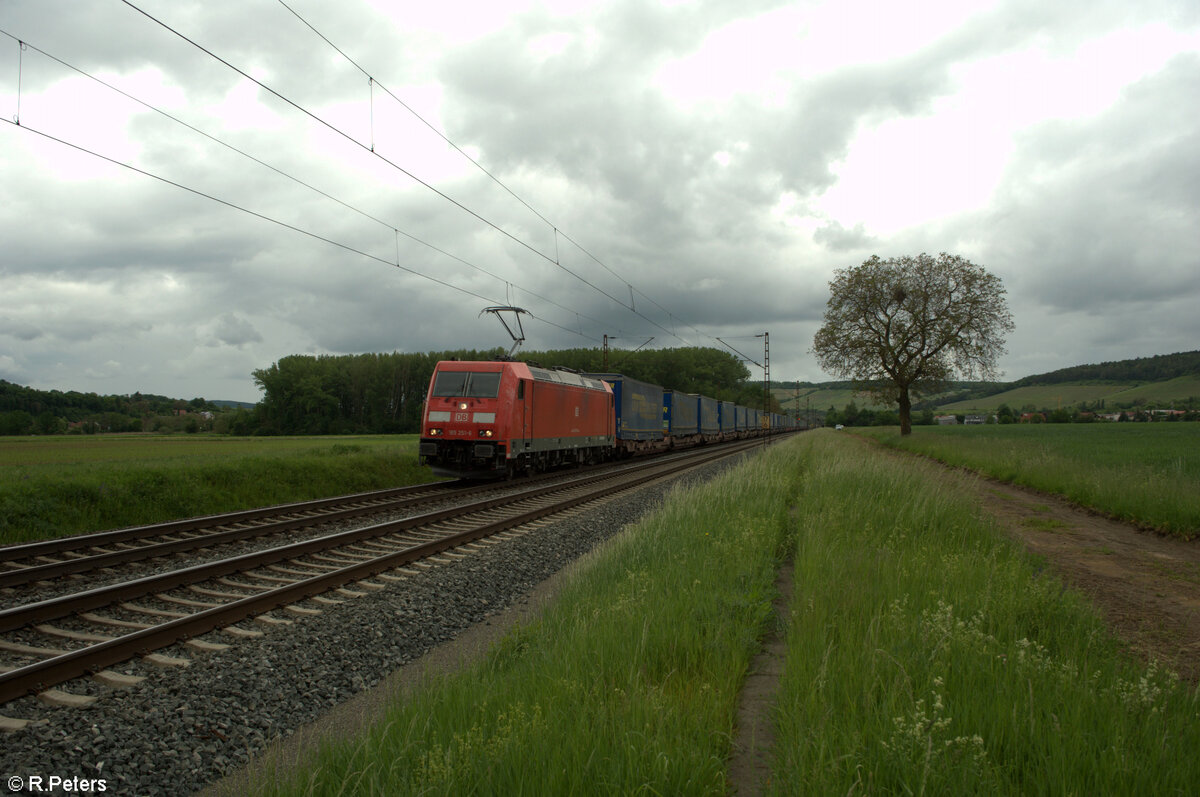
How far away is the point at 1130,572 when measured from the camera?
7.96 metres

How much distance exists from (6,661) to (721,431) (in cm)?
5162

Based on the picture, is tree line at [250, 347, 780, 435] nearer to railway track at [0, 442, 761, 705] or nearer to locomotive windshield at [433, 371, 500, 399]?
locomotive windshield at [433, 371, 500, 399]

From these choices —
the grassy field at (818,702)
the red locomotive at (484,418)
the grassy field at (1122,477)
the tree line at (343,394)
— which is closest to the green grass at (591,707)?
the grassy field at (818,702)

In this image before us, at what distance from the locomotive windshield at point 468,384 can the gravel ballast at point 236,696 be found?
960 centimetres

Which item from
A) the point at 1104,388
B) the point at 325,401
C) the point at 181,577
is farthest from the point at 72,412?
the point at 1104,388

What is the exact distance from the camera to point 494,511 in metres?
13.2

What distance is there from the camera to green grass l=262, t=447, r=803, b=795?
2.62 meters

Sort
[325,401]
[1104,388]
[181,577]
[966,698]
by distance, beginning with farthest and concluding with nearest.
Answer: [1104,388] → [325,401] → [181,577] → [966,698]

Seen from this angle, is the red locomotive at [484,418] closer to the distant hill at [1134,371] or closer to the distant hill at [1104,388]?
the distant hill at [1104,388]

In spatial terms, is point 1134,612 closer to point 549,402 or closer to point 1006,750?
point 1006,750

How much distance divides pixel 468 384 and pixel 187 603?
433 inches

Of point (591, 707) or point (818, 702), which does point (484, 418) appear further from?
point (818, 702)

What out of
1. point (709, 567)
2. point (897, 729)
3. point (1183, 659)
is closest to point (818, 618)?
point (897, 729)

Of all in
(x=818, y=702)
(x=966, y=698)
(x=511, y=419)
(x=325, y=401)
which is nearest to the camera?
(x=966, y=698)
